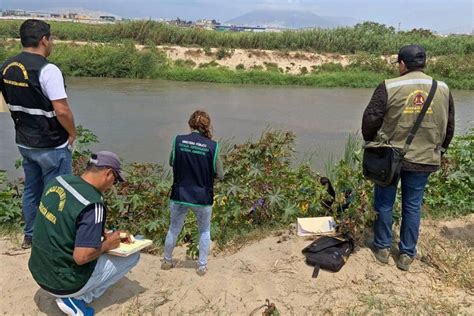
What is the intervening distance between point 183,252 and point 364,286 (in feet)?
6.11

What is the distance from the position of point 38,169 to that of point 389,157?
111 inches

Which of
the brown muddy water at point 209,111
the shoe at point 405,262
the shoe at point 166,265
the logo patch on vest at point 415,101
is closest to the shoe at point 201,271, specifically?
the shoe at point 166,265

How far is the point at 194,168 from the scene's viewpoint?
3.55 m

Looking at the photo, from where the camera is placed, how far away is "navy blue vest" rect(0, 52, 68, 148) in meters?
3.54

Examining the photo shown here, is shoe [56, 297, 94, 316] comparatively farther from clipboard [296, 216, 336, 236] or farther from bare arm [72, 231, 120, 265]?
clipboard [296, 216, 336, 236]

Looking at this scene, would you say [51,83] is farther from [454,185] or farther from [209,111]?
[209,111]

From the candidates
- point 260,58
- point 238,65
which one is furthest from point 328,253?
point 260,58

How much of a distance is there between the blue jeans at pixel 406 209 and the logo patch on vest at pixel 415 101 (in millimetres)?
502

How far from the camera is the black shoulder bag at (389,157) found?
3670 mm

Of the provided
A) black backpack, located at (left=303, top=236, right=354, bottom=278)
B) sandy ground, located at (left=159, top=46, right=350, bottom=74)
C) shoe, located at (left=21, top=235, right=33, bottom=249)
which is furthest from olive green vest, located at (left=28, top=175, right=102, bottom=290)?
sandy ground, located at (left=159, top=46, right=350, bottom=74)

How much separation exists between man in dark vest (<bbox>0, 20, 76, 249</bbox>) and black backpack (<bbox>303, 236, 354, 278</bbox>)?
83.4 inches

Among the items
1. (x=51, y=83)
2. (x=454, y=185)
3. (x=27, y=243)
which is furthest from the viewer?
(x=454, y=185)

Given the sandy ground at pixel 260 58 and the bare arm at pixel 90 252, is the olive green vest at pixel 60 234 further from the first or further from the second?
the sandy ground at pixel 260 58

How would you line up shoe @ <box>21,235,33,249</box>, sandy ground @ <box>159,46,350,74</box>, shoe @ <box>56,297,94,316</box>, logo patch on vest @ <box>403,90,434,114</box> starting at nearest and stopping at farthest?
shoe @ <box>56,297,94,316</box>, logo patch on vest @ <box>403,90,434,114</box>, shoe @ <box>21,235,33,249</box>, sandy ground @ <box>159,46,350,74</box>
